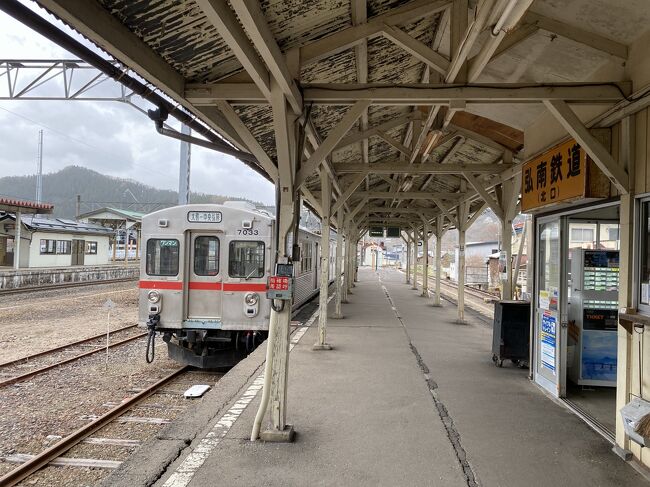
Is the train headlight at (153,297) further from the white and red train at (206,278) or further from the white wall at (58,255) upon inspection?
the white wall at (58,255)

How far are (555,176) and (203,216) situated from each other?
4962 mm

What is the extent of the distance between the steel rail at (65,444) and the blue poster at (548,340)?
5.04 metres

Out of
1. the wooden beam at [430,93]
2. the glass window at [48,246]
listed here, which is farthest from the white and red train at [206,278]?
the glass window at [48,246]

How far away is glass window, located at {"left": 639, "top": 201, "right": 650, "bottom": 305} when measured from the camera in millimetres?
3465

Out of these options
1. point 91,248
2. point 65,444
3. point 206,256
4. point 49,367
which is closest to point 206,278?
point 206,256

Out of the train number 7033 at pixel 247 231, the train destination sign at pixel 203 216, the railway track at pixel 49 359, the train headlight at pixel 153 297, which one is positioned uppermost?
the train destination sign at pixel 203 216

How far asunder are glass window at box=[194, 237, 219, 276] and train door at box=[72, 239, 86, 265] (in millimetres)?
24671

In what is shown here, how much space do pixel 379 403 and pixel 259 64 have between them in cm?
354

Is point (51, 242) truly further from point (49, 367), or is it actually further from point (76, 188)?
point (76, 188)

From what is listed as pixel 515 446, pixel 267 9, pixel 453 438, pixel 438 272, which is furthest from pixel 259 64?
pixel 438 272

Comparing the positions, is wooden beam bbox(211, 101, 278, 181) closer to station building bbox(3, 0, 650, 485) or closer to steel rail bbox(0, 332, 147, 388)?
station building bbox(3, 0, 650, 485)

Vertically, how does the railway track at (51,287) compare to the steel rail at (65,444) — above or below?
above

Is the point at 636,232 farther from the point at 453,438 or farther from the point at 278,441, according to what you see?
the point at 278,441

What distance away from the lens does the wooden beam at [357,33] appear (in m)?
3.95
